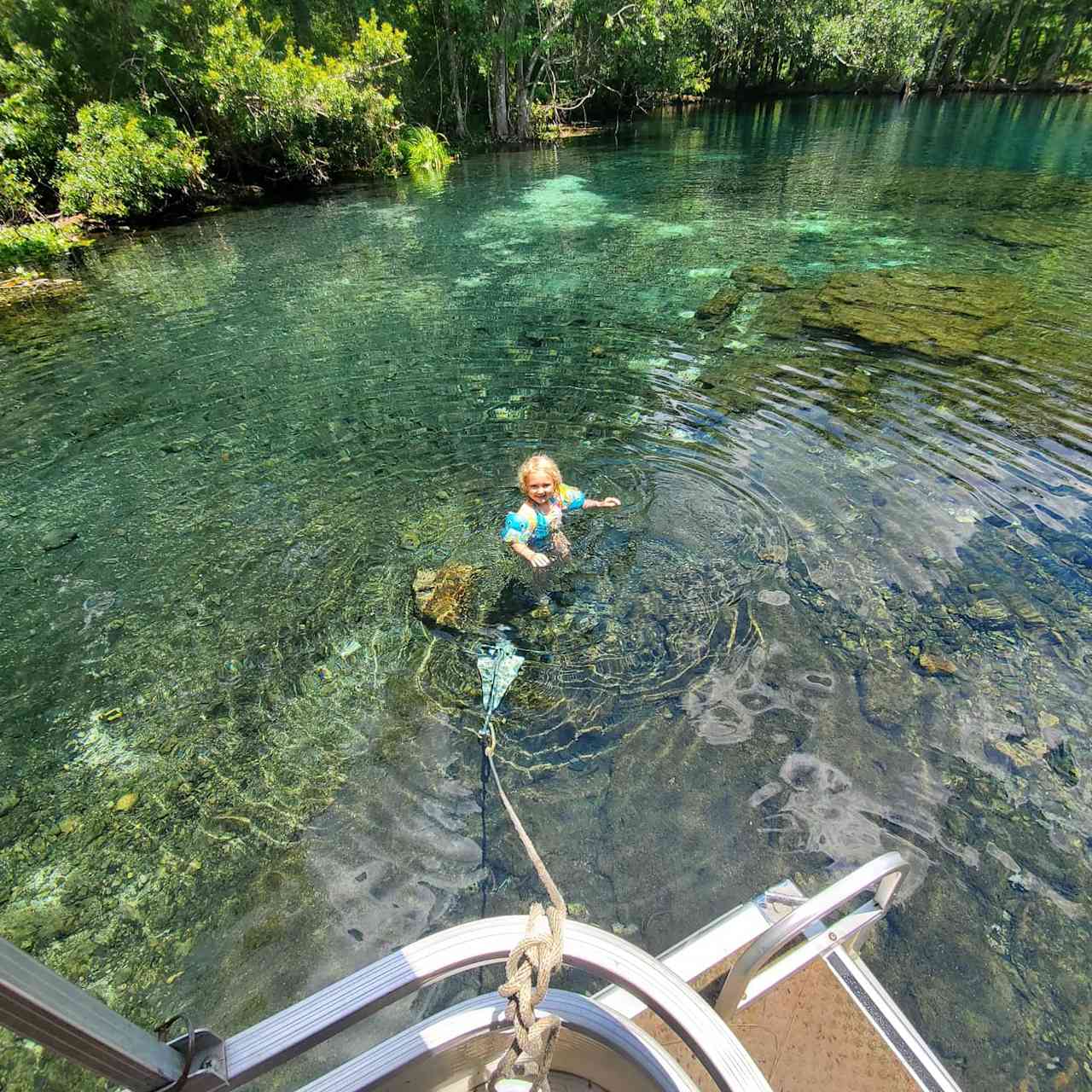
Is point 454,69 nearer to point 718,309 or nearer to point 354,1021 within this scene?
point 718,309

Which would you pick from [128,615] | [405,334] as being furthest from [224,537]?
[405,334]

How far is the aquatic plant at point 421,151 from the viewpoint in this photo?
27875 millimetres

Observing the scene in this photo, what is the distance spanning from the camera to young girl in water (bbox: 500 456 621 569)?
5445mm

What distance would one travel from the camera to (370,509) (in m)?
6.81

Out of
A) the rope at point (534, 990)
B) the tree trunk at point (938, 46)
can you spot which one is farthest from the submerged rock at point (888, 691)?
the tree trunk at point (938, 46)

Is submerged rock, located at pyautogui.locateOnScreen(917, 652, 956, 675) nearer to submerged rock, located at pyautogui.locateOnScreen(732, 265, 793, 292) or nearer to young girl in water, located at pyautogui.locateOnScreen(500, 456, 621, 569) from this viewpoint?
young girl in water, located at pyautogui.locateOnScreen(500, 456, 621, 569)

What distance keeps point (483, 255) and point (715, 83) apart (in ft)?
196

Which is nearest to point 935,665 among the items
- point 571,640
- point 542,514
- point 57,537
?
point 571,640

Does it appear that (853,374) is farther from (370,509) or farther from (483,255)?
(483,255)

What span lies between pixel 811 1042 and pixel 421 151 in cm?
3339

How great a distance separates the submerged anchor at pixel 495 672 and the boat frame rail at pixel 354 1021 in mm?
2773

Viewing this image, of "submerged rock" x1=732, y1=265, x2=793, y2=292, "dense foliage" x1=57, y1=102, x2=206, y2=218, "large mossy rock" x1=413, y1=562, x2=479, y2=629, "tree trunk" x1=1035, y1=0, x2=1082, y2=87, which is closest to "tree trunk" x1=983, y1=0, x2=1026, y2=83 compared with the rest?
"tree trunk" x1=1035, y1=0, x2=1082, y2=87

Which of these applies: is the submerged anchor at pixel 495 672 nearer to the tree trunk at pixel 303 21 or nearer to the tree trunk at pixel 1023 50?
the tree trunk at pixel 303 21

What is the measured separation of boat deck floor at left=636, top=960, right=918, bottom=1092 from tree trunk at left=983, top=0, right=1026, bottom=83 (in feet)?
239
